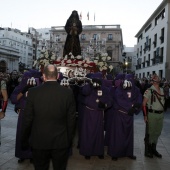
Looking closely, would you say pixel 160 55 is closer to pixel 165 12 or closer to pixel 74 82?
pixel 165 12

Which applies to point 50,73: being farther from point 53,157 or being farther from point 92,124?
point 92,124

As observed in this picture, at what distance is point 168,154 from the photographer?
7.20 metres

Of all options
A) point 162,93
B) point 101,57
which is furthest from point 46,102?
point 101,57

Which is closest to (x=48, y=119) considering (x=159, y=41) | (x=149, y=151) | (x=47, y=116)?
(x=47, y=116)

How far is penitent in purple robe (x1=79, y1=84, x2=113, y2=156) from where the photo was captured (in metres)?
6.51

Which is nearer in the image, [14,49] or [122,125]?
[122,125]

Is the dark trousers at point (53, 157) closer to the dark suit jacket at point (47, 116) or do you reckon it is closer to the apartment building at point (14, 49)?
the dark suit jacket at point (47, 116)

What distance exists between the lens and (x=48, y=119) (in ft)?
12.0

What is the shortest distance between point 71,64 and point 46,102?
618 centimetres

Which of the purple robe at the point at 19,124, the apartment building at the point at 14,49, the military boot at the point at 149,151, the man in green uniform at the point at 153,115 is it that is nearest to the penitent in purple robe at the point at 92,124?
the man in green uniform at the point at 153,115

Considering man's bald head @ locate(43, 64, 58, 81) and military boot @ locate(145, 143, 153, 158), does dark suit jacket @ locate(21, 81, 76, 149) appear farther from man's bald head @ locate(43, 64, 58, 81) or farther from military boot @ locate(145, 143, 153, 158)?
military boot @ locate(145, 143, 153, 158)

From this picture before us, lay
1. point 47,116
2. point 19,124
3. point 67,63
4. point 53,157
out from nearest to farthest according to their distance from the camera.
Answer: point 47,116 < point 53,157 < point 19,124 < point 67,63

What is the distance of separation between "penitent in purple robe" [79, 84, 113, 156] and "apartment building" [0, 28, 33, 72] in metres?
67.3

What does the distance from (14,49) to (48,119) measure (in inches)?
3090
